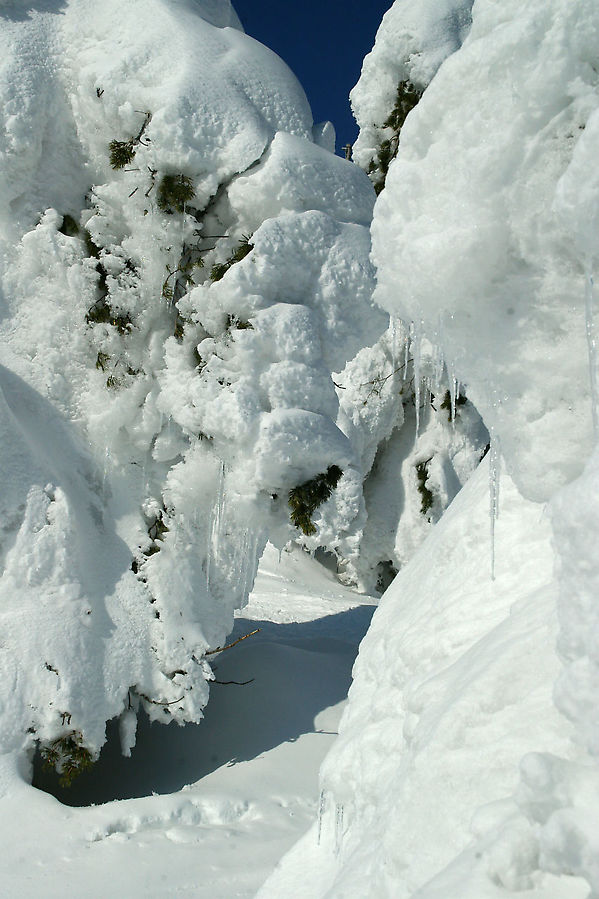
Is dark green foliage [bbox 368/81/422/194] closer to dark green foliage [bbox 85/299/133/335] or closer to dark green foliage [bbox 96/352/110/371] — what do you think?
dark green foliage [bbox 85/299/133/335]

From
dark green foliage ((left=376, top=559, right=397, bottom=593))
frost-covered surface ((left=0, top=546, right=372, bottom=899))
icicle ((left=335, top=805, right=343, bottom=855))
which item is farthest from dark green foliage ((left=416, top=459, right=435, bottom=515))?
icicle ((left=335, top=805, right=343, bottom=855))

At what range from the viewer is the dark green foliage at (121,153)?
18.6 ft

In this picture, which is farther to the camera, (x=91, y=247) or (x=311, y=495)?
(x=91, y=247)

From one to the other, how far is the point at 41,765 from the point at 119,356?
3296 millimetres

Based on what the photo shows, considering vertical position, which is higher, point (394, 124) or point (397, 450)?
point (394, 124)

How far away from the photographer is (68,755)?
4.93 m

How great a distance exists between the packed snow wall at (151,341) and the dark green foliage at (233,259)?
18mm

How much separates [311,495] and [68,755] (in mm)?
2520

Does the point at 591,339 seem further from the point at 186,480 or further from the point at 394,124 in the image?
the point at 394,124

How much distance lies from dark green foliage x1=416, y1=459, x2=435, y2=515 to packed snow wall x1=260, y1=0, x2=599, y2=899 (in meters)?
10.1

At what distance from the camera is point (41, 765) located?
5.33 m

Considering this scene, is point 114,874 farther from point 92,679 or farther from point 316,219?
point 316,219

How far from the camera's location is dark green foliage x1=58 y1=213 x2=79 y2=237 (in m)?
5.98

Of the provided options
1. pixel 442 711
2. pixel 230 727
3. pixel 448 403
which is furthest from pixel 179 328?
pixel 448 403
